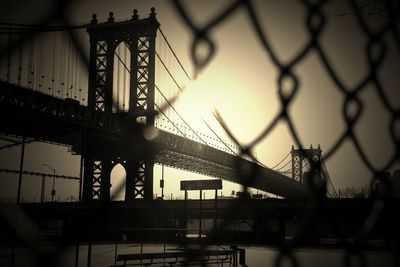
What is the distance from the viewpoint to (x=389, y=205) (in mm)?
1652

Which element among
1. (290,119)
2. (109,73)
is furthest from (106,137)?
(290,119)

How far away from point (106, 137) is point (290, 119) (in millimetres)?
2711

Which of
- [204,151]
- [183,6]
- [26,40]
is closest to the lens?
[26,40]

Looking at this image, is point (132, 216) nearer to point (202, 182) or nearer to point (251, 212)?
point (202, 182)

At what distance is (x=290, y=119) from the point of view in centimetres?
119

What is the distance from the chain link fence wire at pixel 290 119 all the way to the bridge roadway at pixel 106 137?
114 mm

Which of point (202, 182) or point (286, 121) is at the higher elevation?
point (202, 182)

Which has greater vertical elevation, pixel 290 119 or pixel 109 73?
pixel 109 73

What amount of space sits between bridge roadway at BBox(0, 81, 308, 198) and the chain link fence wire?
0.37 feet

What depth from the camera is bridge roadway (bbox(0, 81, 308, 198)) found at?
2079mm

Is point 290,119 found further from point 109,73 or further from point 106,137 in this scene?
point 106,137

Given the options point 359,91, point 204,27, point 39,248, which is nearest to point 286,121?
point 204,27

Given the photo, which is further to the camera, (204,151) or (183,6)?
(204,151)

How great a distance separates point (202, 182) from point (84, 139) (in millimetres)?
10050
